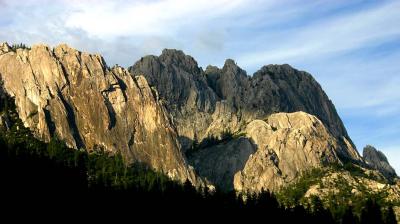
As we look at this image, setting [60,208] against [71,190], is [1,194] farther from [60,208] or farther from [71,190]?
[71,190]

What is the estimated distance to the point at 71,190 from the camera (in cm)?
19912

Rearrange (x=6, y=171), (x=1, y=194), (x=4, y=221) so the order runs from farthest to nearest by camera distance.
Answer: (x=6, y=171) → (x=1, y=194) → (x=4, y=221)

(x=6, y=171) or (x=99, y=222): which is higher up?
(x=6, y=171)

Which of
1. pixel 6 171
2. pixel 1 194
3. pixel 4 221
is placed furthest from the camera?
pixel 6 171

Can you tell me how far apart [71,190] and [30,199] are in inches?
981

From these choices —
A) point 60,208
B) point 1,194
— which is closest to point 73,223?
point 60,208

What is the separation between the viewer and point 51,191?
18988 cm

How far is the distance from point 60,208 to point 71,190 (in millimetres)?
17825

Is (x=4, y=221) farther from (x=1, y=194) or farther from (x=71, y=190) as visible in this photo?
(x=71, y=190)

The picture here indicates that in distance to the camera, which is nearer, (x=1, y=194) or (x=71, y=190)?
(x=1, y=194)

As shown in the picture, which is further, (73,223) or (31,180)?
(31,180)

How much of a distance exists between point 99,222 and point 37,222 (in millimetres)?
30714

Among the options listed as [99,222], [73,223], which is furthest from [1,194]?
[99,222]

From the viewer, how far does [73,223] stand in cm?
17788
